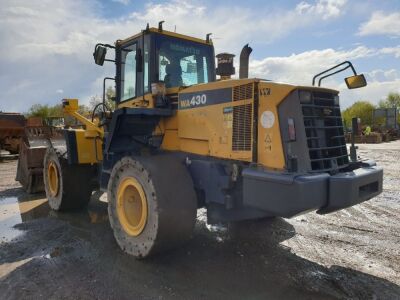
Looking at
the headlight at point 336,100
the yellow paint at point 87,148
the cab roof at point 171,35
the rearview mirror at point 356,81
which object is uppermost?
the cab roof at point 171,35

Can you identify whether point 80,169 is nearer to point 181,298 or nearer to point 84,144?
point 84,144

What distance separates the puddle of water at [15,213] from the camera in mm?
5843

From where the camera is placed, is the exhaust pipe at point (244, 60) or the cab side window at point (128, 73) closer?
the exhaust pipe at point (244, 60)

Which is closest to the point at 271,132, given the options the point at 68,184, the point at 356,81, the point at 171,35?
the point at 356,81

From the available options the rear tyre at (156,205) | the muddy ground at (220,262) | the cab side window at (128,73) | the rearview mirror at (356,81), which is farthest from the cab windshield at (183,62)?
the muddy ground at (220,262)

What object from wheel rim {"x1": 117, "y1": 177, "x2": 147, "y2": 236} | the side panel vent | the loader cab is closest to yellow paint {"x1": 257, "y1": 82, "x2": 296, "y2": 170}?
the side panel vent

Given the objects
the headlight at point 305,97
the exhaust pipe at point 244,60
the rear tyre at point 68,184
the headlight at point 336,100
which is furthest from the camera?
the rear tyre at point 68,184

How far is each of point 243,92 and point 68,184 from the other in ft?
13.4

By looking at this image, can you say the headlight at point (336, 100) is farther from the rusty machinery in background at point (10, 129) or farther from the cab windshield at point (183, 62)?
the rusty machinery in background at point (10, 129)

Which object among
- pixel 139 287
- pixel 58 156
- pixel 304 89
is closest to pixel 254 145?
pixel 304 89

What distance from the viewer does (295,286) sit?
378 cm

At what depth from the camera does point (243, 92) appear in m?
4.02

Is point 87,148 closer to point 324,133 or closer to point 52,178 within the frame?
point 52,178

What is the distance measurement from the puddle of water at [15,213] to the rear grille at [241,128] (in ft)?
12.3
